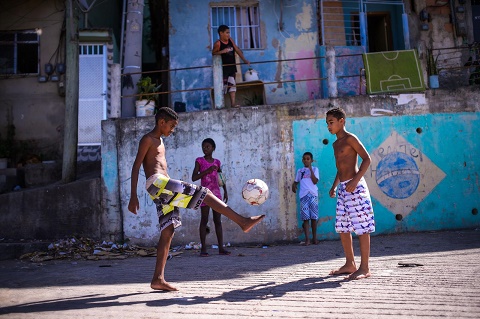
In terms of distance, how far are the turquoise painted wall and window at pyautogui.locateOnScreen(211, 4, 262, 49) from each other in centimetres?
431

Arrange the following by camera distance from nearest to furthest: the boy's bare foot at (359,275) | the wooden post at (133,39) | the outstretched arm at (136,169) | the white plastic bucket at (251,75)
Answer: the outstretched arm at (136,169), the boy's bare foot at (359,275), the white plastic bucket at (251,75), the wooden post at (133,39)

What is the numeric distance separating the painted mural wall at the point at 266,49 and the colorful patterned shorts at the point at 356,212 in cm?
785

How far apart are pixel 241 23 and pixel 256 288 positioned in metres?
9.70

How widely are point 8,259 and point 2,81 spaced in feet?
20.8

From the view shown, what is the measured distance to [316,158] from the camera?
9.58 meters

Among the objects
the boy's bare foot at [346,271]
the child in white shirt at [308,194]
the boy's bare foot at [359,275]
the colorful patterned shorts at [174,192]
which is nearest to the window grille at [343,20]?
the child in white shirt at [308,194]

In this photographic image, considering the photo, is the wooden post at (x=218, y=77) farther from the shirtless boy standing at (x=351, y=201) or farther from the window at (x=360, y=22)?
the shirtless boy standing at (x=351, y=201)

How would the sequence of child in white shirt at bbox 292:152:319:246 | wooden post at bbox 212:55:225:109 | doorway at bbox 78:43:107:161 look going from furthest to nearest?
doorway at bbox 78:43:107:161, wooden post at bbox 212:55:225:109, child in white shirt at bbox 292:152:319:246

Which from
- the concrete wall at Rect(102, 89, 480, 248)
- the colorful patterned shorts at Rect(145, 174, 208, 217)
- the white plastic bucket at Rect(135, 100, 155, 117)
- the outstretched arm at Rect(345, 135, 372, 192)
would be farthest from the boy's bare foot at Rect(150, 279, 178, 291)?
the white plastic bucket at Rect(135, 100, 155, 117)

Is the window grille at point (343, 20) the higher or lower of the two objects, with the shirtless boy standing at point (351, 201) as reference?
higher

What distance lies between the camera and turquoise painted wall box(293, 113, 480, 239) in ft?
31.4

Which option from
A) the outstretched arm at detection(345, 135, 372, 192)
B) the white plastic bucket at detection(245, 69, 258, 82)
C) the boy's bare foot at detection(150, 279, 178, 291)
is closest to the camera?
the boy's bare foot at detection(150, 279, 178, 291)

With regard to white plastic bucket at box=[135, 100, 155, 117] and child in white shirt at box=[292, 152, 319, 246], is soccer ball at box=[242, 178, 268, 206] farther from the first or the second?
white plastic bucket at box=[135, 100, 155, 117]

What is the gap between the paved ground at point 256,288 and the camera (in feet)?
12.1
